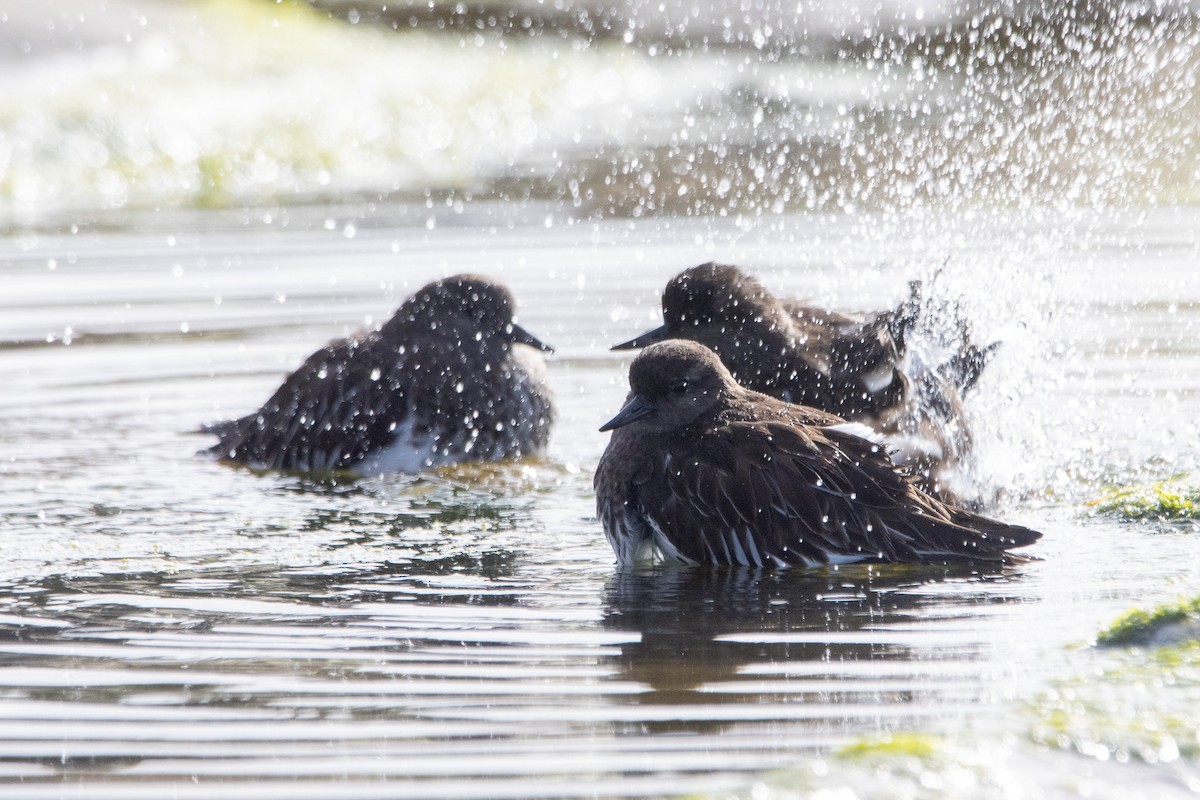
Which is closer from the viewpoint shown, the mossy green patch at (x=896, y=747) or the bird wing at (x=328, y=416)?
the mossy green patch at (x=896, y=747)

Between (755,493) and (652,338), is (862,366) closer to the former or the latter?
(652,338)

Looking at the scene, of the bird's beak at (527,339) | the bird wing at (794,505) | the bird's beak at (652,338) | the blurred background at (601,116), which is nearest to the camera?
the bird wing at (794,505)

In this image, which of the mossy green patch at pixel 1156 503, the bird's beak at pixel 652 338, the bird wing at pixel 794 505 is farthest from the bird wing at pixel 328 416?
the mossy green patch at pixel 1156 503

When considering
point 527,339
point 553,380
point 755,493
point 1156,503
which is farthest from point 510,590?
point 553,380

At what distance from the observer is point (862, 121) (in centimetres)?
1524

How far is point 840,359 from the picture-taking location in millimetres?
6875

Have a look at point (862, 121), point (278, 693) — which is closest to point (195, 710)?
point (278, 693)

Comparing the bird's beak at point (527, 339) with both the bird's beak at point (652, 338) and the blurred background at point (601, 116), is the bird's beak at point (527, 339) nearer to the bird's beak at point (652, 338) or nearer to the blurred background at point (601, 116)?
the bird's beak at point (652, 338)

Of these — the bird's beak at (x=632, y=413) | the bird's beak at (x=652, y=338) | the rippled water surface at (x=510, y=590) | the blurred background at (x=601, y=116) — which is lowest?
the rippled water surface at (x=510, y=590)

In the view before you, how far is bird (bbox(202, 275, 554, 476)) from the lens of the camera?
7797 mm

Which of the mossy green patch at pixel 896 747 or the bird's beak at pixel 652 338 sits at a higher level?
the bird's beak at pixel 652 338

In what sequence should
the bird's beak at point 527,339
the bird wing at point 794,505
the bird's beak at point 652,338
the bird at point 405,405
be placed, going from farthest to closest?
the bird's beak at point 527,339 → the bird at point 405,405 → the bird's beak at point 652,338 → the bird wing at point 794,505

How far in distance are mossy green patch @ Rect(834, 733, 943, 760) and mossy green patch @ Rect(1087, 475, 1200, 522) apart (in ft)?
8.50

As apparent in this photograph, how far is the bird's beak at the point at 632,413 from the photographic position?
237 inches
